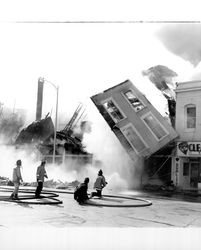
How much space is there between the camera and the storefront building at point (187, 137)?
17.8m

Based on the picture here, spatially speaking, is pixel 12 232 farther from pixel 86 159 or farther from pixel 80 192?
pixel 86 159

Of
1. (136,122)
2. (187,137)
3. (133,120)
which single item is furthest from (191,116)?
(133,120)

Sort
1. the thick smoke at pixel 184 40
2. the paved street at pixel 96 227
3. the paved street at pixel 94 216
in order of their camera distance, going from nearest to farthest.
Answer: the paved street at pixel 96 227 → the paved street at pixel 94 216 → the thick smoke at pixel 184 40

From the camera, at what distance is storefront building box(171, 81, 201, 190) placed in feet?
58.4

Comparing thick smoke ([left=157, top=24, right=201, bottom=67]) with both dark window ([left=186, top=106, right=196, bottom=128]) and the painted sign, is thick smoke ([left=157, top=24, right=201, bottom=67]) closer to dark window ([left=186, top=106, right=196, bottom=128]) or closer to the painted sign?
the painted sign

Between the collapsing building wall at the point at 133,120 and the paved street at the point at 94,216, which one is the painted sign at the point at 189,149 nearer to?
the collapsing building wall at the point at 133,120

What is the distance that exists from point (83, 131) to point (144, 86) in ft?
14.1

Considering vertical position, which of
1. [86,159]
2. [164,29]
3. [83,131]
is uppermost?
[164,29]

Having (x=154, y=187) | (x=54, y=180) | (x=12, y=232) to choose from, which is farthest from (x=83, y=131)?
(x=12, y=232)

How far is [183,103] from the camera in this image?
60.4ft

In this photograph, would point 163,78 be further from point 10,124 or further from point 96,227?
point 96,227

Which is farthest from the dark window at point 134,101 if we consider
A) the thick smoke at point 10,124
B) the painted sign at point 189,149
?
the thick smoke at point 10,124

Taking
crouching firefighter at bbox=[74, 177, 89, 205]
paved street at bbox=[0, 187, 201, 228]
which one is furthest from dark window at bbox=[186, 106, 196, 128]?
crouching firefighter at bbox=[74, 177, 89, 205]

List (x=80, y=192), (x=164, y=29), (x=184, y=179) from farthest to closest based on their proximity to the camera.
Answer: (x=184, y=179)
(x=80, y=192)
(x=164, y=29)
